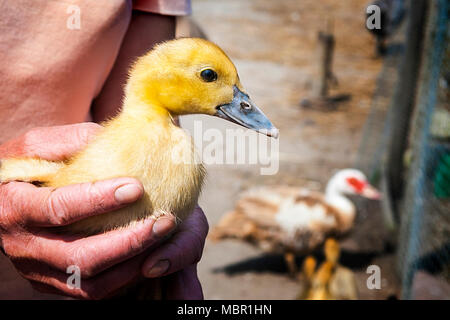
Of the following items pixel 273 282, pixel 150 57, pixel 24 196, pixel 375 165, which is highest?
pixel 150 57

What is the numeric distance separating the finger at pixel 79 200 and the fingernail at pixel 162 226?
0.09 m

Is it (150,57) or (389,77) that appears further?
(389,77)

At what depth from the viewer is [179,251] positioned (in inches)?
55.1

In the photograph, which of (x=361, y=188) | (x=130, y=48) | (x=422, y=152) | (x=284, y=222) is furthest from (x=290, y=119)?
(x=130, y=48)

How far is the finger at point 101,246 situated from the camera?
1.23 meters

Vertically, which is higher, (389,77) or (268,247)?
(389,77)

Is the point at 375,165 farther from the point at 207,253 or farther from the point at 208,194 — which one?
the point at 207,253

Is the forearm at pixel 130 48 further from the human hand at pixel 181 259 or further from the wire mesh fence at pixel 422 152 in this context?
the wire mesh fence at pixel 422 152

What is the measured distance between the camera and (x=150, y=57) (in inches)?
57.0

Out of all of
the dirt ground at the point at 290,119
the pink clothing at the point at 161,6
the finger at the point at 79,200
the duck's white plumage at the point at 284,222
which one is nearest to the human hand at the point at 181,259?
the finger at the point at 79,200

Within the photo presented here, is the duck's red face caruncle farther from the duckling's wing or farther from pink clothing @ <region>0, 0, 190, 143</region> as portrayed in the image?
the duckling's wing

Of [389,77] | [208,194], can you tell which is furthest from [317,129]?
[208,194]

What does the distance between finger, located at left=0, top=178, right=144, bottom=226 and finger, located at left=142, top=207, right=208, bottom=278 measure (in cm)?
23

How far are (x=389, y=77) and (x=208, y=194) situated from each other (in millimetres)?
3339
